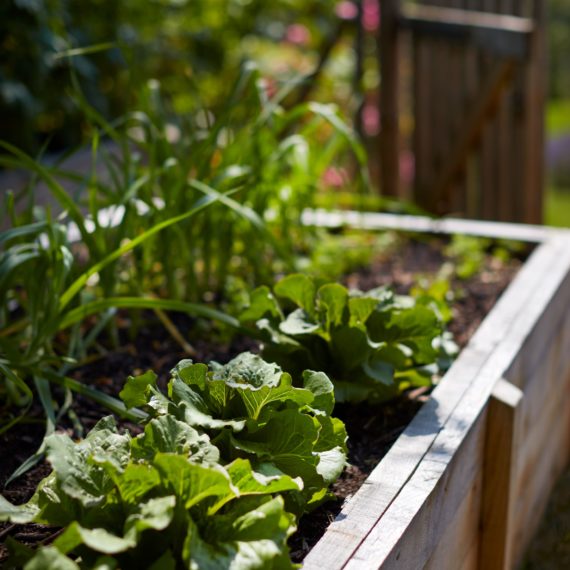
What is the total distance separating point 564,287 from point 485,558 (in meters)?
0.94

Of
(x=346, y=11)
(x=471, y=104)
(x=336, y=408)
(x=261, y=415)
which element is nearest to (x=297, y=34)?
(x=346, y=11)

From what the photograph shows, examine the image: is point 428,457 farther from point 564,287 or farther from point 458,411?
point 564,287

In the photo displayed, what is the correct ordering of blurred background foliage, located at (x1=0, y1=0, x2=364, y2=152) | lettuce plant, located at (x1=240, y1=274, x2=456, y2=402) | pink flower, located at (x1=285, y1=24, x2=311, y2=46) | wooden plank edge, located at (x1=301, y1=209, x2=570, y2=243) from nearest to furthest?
lettuce plant, located at (x1=240, y1=274, x2=456, y2=402) < wooden plank edge, located at (x1=301, y1=209, x2=570, y2=243) < blurred background foliage, located at (x1=0, y1=0, x2=364, y2=152) < pink flower, located at (x1=285, y1=24, x2=311, y2=46)

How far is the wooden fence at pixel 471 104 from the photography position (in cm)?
355

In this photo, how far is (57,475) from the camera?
3.63ft

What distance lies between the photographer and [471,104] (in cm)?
380

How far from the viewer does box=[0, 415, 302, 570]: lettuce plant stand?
40.7 inches

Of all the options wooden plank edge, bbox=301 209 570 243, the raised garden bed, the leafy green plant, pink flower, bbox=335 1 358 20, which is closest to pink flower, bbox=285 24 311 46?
pink flower, bbox=335 1 358 20

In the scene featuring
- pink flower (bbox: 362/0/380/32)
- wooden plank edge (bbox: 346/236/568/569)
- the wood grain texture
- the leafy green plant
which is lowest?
the wood grain texture

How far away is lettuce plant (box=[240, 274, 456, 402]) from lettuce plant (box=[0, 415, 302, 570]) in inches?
19.6

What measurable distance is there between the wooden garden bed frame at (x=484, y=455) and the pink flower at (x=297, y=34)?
9.92ft

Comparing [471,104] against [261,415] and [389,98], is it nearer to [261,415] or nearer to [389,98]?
[389,98]

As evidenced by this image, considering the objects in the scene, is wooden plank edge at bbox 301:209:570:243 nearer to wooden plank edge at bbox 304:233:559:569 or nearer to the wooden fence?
wooden plank edge at bbox 304:233:559:569

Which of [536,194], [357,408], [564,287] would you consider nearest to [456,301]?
[564,287]
